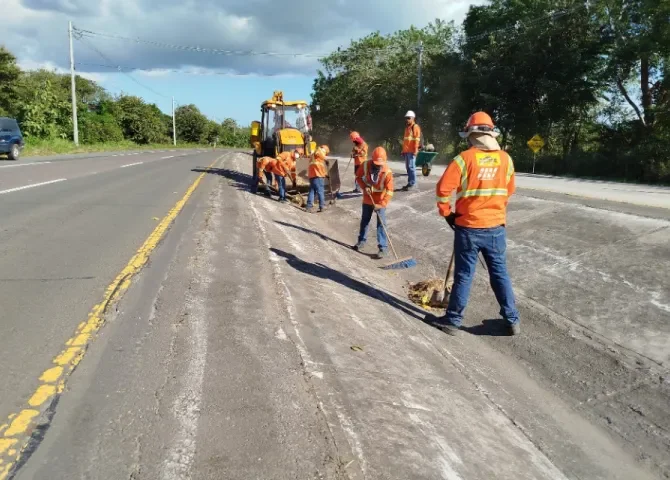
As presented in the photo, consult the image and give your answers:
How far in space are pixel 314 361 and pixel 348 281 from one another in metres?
2.97

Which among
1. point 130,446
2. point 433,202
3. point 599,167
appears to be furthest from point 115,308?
point 599,167

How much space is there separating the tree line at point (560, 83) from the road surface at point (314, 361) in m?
13.7

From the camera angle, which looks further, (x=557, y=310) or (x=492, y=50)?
(x=492, y=50)

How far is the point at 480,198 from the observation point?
5.16 m

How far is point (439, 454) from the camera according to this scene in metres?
3.13

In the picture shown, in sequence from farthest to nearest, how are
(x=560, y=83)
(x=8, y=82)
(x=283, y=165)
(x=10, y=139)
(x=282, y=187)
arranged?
(x=8, y=82), (x=560, y=83), (x=10, y=139), (x=282, y=187), (x=283, y=165)

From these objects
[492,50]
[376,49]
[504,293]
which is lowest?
[504,293]

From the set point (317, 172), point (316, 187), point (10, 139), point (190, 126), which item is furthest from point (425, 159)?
point (190, 126)

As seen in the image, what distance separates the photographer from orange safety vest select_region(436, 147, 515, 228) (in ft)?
16.9

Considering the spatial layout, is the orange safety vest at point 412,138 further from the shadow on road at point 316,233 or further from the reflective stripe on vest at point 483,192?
the reflective stripe on vest at point 483,192

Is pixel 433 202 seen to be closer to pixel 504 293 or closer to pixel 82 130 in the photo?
pixel 504 293

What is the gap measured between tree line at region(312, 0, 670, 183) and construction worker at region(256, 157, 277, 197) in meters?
5.15

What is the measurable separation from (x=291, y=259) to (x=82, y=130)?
166ft

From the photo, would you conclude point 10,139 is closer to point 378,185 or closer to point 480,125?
point 378,185
